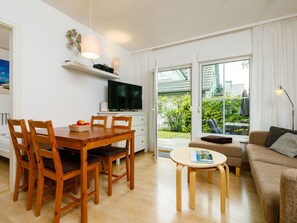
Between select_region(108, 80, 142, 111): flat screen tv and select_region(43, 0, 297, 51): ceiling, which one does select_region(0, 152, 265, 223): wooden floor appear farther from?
select_region(43, 0, 297, 51): ceiling

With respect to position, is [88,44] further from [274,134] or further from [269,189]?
[274,134]

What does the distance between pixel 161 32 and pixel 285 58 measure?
87.5 inches

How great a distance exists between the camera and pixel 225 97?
3.25m

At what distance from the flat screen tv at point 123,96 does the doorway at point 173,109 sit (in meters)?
0.72

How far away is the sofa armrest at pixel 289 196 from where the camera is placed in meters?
0.84

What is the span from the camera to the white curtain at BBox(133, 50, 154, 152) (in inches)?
153

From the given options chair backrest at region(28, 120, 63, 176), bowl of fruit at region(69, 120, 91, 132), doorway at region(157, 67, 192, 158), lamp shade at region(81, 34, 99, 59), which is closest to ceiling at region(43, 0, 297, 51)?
lamp shade at region(81, 34, 99, 59)

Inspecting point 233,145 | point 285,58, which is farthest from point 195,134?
point 285,58

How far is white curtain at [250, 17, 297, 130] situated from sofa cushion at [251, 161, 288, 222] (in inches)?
53.5

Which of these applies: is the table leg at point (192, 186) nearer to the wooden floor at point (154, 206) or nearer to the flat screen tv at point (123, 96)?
the wooden floor at point (154, 206)

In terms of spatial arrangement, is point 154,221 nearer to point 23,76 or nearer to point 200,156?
point 200,156

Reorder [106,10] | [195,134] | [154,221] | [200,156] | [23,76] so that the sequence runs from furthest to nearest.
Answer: [195,134] → [106,10] → [23,76] → [200,156] → [154,221]

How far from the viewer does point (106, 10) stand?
242cm

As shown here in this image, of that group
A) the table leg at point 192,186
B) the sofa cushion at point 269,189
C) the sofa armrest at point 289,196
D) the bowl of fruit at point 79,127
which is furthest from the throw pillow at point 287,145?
the bowl of fruit at point 79,127
